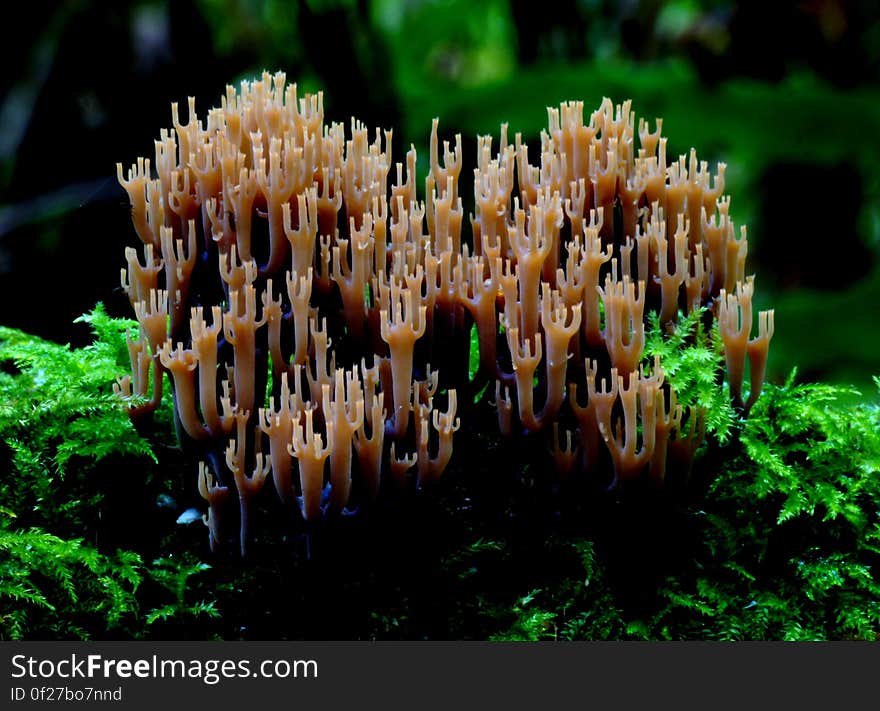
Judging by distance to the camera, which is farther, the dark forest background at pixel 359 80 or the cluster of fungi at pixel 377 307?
the dark forest background at pixel 359 80

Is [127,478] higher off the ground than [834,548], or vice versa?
[127,478]

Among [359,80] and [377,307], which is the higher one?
[359,80]

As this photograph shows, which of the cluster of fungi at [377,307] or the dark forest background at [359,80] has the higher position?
the dark forest background at [359,80]

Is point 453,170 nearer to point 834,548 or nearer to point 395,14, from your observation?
point 834,548

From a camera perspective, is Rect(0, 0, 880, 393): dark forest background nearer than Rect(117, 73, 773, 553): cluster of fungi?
No

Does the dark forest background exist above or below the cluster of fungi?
above

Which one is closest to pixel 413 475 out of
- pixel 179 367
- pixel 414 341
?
pixel 414 341

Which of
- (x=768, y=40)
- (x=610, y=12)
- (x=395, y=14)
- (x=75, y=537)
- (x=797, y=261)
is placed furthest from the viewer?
(x=395, y=14)

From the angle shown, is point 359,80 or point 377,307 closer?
point 377,307
